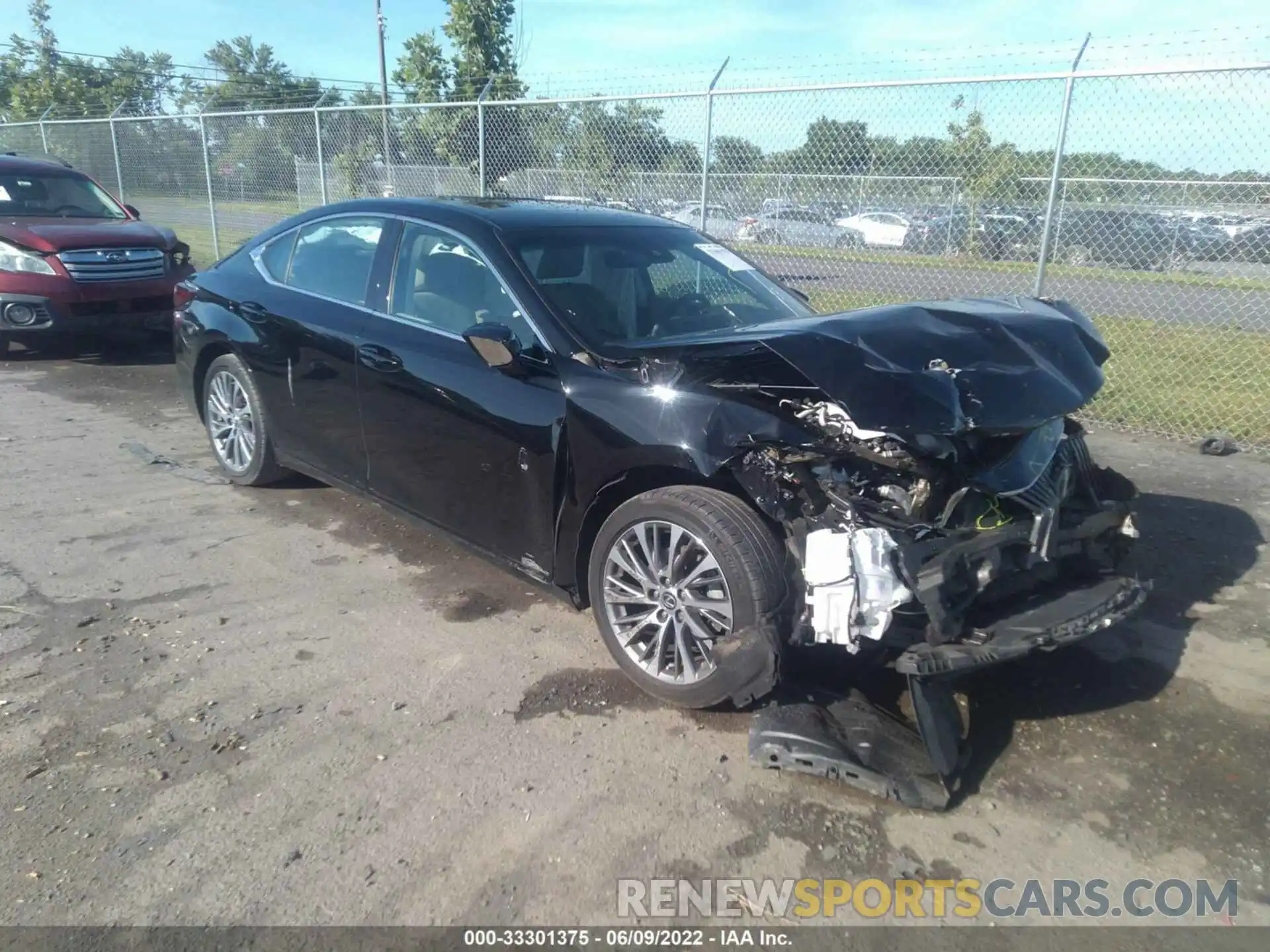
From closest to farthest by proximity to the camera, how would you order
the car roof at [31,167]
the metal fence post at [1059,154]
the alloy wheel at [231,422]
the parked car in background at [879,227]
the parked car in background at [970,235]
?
the alloy wheel at [231,422] → the metal fence post at [1059,154] → the parked car in background at [970,235] → the parked car in background at [879,227] → the car roof at [31,167]

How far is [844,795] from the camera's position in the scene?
9.50ft

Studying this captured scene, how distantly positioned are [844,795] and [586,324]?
1.99 metres

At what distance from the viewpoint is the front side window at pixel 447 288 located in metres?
3.85

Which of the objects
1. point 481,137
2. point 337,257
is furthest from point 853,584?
point 481,137

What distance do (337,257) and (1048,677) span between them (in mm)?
3784

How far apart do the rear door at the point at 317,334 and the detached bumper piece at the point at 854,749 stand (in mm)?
2467

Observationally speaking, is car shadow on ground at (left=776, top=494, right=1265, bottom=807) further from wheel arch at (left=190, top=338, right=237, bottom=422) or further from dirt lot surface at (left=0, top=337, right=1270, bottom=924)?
wheel arch at (left=190, top=338, right=237, bottom=422)

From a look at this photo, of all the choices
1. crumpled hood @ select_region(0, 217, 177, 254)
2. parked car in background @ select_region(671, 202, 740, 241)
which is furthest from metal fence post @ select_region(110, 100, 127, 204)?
parked car in background @ select_region(671, 202, 740, 241)

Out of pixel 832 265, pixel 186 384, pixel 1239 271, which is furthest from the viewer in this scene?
pixel 832 265

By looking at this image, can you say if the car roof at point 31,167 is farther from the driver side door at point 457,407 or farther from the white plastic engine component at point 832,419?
the white plastic engine component at point 832,419

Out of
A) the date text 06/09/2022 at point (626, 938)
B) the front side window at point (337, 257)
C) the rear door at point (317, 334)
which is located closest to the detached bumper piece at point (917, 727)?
the date text 06/09/2022 at point (626, 938)

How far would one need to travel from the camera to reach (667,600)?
3281 mm

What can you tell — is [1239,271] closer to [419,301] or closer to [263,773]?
[419,301]

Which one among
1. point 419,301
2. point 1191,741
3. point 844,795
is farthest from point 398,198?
point 1191,741
